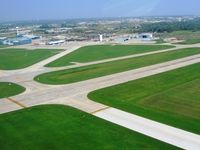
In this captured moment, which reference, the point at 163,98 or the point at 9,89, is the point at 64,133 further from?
the point at 9,89

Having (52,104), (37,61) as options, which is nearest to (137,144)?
(52,104)

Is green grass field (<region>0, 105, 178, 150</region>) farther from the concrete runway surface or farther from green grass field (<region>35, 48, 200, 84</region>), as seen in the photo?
green grass field (<region>35, 48, 200, 84</region>)

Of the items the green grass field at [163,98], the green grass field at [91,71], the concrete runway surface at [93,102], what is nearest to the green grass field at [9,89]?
the concrete runway surface at [93,102]

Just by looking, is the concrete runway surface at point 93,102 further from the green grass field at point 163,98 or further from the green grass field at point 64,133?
the green grass field at point 163,98

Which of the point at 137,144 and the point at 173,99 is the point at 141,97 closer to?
the point at 173,99

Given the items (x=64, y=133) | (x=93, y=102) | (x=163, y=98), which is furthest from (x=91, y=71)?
(x=64, y=133)

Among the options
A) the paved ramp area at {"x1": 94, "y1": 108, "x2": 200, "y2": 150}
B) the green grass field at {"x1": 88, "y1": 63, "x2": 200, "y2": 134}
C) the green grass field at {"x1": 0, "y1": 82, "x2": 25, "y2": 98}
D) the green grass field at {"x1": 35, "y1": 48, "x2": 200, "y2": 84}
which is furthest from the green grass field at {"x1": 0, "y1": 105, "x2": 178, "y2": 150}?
the green grass field at {"x1": 35, "y1": 48, "x2": 200, "y2": 84}

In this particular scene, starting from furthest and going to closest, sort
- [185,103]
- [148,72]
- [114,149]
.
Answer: [148,72], [185,103], [114,149]
